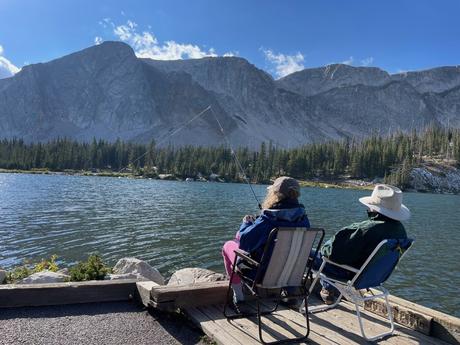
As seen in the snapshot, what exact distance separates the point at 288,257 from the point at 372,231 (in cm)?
167

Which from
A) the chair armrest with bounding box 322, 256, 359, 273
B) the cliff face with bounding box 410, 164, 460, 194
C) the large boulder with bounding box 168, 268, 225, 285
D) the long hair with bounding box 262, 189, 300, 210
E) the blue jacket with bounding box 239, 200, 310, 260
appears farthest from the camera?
the cliff face with bounding box 410, 164, 460, 194

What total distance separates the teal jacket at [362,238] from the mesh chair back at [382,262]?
0.79ft

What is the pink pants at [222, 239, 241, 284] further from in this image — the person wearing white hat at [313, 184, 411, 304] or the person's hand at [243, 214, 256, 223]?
the person wearing white hat at [313, 184, 411, 304]

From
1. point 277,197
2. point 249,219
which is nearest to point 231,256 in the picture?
point 249,219

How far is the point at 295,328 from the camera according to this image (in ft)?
23.3

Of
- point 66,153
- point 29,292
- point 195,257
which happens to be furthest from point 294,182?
point 66,153

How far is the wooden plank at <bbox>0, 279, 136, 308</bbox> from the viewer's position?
750 centimetres

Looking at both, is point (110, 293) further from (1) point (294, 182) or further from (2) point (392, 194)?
(2) point (392, 194)

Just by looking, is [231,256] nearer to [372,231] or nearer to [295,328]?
[295,328]

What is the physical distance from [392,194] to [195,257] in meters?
17.2

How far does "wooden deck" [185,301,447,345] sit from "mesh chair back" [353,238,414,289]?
867 millimetres

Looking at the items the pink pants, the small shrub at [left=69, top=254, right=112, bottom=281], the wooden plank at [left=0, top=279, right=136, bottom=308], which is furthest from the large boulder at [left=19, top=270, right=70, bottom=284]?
the pink pants

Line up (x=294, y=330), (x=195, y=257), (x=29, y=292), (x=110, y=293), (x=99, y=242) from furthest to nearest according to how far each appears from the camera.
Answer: (x=99, y=242) → (x=195, y=257) → (x=110, y=293) → (x=29, y=292) → (x=294, y=330)

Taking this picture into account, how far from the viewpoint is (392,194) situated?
7141mm
